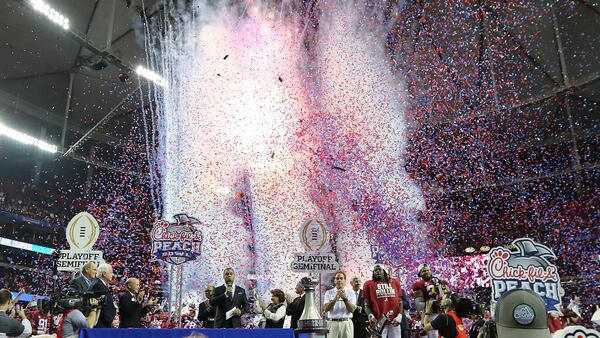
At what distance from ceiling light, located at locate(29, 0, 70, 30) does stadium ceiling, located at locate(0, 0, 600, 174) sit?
0.25 metres

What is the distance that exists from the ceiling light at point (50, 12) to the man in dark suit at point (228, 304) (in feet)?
57.8

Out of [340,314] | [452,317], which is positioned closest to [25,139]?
[340,314]

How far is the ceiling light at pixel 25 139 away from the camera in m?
25.3

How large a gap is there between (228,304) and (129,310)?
1505 mm

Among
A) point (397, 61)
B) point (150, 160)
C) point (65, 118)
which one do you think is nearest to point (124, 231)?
point (150, 160)

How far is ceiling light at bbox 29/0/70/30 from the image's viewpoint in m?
21.1

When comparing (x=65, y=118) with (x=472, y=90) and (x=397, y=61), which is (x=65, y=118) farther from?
(x=472, y=90)

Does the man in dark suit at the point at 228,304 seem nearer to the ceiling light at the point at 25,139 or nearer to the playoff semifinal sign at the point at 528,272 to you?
the playoff semifinal sign at the point at 528,272

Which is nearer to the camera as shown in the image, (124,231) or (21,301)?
(21,301)

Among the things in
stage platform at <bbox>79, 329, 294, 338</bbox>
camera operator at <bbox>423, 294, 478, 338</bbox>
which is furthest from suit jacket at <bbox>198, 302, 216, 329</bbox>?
camera operator at <bbox>423, 294, 478, 338</bbox>

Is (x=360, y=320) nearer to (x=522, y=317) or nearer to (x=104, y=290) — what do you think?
(x=104, y=290)

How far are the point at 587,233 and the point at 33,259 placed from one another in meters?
26.9

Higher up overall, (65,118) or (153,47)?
(153,47)

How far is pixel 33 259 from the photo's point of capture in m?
28.2
